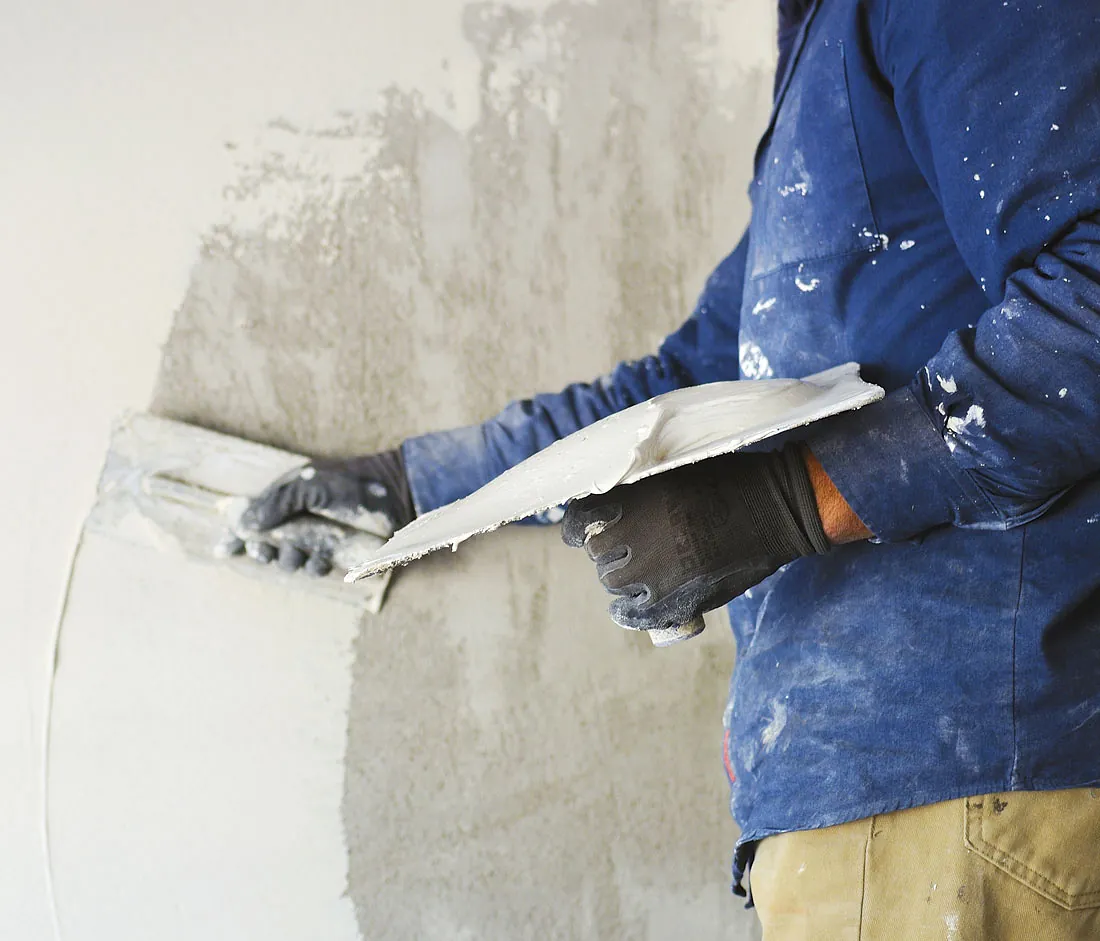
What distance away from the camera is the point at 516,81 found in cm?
189

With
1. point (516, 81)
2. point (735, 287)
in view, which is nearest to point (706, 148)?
point (516, 81)

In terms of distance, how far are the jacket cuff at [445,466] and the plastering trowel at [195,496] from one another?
0.31ft

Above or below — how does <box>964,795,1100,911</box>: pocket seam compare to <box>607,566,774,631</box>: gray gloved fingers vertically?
below

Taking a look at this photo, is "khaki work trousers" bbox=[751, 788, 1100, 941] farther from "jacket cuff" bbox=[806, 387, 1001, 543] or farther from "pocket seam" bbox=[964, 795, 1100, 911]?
"jacket cuff" bbox=[806, 387, 1001, 543]

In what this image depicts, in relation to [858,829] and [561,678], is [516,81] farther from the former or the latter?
[858,829]

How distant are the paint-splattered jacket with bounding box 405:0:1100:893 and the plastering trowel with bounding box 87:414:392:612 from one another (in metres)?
0.80

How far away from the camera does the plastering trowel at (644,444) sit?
35.1 inches

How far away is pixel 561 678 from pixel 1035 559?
102 cm

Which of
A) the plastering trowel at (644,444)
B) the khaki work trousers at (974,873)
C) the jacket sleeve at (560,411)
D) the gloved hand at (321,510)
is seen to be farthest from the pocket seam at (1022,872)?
the gloved hand at (321,510)

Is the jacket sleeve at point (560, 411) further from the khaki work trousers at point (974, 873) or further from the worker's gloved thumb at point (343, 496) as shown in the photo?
the khaki work trousers at point (974, 873)

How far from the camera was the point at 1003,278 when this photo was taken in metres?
0.97


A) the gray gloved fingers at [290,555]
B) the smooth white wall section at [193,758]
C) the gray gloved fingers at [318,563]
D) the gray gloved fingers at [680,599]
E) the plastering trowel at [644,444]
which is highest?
the plastering trowel at [644,444]

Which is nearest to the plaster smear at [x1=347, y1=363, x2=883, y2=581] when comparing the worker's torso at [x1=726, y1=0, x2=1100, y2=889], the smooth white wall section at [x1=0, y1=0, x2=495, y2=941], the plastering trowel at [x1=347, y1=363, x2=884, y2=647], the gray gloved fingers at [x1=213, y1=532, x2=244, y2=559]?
the plastering trowel at [x1=347, y1=363, x2=884, y2=647]

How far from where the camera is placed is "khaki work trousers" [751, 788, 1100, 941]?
3.23ft
